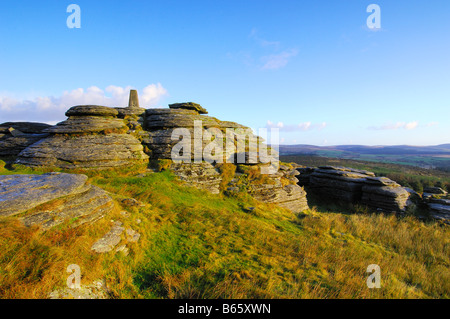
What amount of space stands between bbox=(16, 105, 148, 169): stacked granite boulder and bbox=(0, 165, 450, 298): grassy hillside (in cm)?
187

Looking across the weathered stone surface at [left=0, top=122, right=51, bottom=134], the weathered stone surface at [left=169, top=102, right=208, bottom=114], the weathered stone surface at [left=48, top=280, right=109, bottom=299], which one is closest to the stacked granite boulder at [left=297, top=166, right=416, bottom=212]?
the weathered stone surface at [left=169, top=102, right=208, bottom=114]

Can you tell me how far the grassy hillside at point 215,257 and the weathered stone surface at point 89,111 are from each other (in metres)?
6.85

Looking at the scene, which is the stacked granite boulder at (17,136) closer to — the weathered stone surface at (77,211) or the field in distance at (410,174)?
the weathered stone surface at (77,211)

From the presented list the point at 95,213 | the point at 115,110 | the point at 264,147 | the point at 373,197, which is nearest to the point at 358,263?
the point at 95,213

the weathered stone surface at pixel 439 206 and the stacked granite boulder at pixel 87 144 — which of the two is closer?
the stacked granite boulder at pixel 87 144

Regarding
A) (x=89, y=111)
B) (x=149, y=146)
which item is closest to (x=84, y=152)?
(x=149, y=146)

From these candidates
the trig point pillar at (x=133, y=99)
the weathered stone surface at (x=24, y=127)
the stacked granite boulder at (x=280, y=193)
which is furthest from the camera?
the trig point pillar at (x=133, y=99)

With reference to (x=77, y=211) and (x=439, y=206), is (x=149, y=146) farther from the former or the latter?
(x=439, y=206)

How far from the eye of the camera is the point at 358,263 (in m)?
7.70

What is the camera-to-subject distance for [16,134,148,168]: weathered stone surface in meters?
13.7

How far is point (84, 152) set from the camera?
14.1 metres

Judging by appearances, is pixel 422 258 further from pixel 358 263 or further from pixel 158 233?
pixel 158 233

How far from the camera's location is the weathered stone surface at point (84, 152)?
13.7 meters

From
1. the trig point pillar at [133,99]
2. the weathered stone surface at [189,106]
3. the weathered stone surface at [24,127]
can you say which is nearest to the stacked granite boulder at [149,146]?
the trig point pillar at [133,99]
